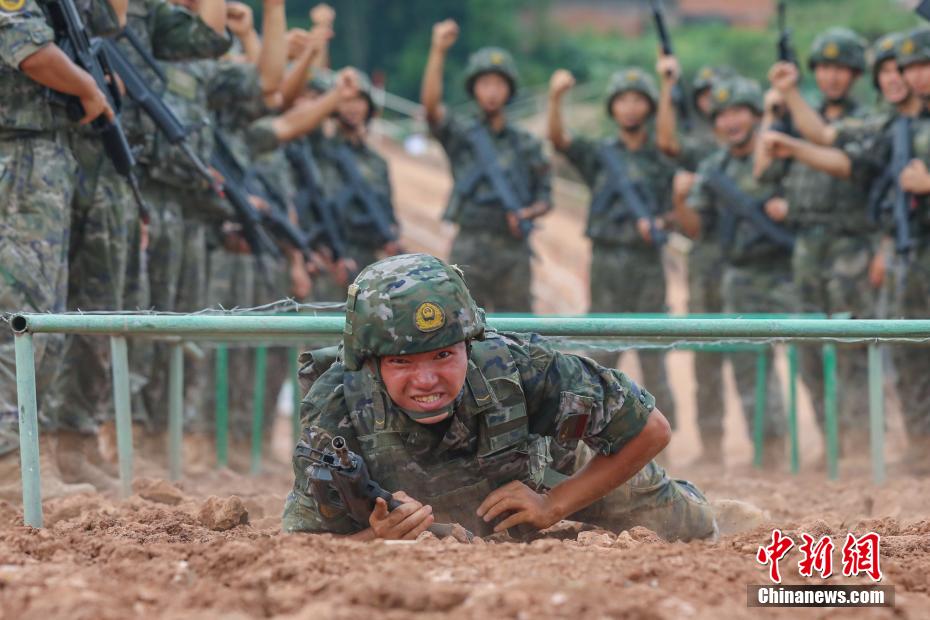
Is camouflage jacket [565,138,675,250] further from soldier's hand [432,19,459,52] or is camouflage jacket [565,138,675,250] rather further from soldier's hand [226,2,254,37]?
soldier's hand [226,2,254,37]

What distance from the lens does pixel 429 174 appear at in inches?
1033

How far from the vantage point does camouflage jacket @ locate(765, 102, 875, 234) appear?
30.5 feet

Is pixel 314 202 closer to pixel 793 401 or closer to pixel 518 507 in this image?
pixel 793 401

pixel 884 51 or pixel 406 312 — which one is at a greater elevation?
pixel 884 51

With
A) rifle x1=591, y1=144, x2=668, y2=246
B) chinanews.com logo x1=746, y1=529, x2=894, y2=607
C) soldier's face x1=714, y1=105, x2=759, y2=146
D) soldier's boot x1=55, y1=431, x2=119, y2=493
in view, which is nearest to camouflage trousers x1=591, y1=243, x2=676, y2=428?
rifle x1=591, y1=144, x2=668, y2=246

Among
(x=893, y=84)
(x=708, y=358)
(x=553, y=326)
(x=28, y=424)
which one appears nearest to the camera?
(x=28, y=424)

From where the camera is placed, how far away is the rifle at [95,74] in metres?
5.84

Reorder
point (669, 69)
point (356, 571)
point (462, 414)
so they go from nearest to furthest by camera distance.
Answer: point (356, 571) < point (462, 414) < point (669, 69)

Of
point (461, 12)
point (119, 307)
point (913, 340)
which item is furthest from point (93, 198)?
point (461, 12)

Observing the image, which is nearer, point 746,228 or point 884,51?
point 884,51

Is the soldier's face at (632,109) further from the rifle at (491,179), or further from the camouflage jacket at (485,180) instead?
the rifle at (491,179)

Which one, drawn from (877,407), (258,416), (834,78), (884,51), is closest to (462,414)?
(877,407)

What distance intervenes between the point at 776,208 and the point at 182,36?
446 cm

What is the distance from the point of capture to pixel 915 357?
870 cm
